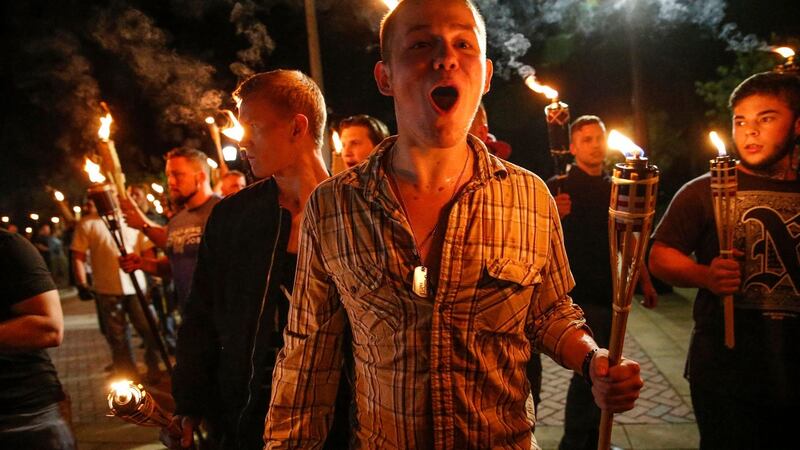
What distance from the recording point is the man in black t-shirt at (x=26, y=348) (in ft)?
9.43

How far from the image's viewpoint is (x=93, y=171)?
4.80 m

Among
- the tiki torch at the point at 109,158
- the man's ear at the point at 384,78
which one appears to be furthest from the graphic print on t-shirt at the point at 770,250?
the tiki torch at the point at 109,158

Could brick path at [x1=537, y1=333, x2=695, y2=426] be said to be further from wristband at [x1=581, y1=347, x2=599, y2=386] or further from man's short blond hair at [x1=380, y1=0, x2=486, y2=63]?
man's short blond hair at [x1=380, y1=0, x2=486, y2=63]

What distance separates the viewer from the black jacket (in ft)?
8.38

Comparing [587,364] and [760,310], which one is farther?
[760,310]

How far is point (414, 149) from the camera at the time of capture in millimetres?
2055

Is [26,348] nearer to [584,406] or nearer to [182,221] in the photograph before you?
[182,221]

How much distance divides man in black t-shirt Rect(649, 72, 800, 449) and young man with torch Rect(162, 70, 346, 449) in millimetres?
2361

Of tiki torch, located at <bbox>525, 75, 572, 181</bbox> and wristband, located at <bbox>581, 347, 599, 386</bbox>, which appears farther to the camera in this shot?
tiki torch, located at <bbox>525, 75, 572, 181</bbox>

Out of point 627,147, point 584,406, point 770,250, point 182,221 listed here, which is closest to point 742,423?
point 770,250

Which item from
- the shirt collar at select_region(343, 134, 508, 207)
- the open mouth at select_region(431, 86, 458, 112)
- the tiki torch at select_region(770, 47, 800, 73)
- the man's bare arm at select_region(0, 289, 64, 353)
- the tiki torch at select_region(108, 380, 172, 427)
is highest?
the tiki torch at select_region(770, 47, 800, 73)

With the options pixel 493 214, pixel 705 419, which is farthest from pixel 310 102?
pixel 705 419

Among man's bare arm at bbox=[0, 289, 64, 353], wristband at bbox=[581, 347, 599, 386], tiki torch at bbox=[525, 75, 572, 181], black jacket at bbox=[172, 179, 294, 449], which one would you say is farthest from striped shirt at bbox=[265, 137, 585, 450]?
tiki torch at bbox=[525, 75, 572, 181]

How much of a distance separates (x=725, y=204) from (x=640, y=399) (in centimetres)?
336
